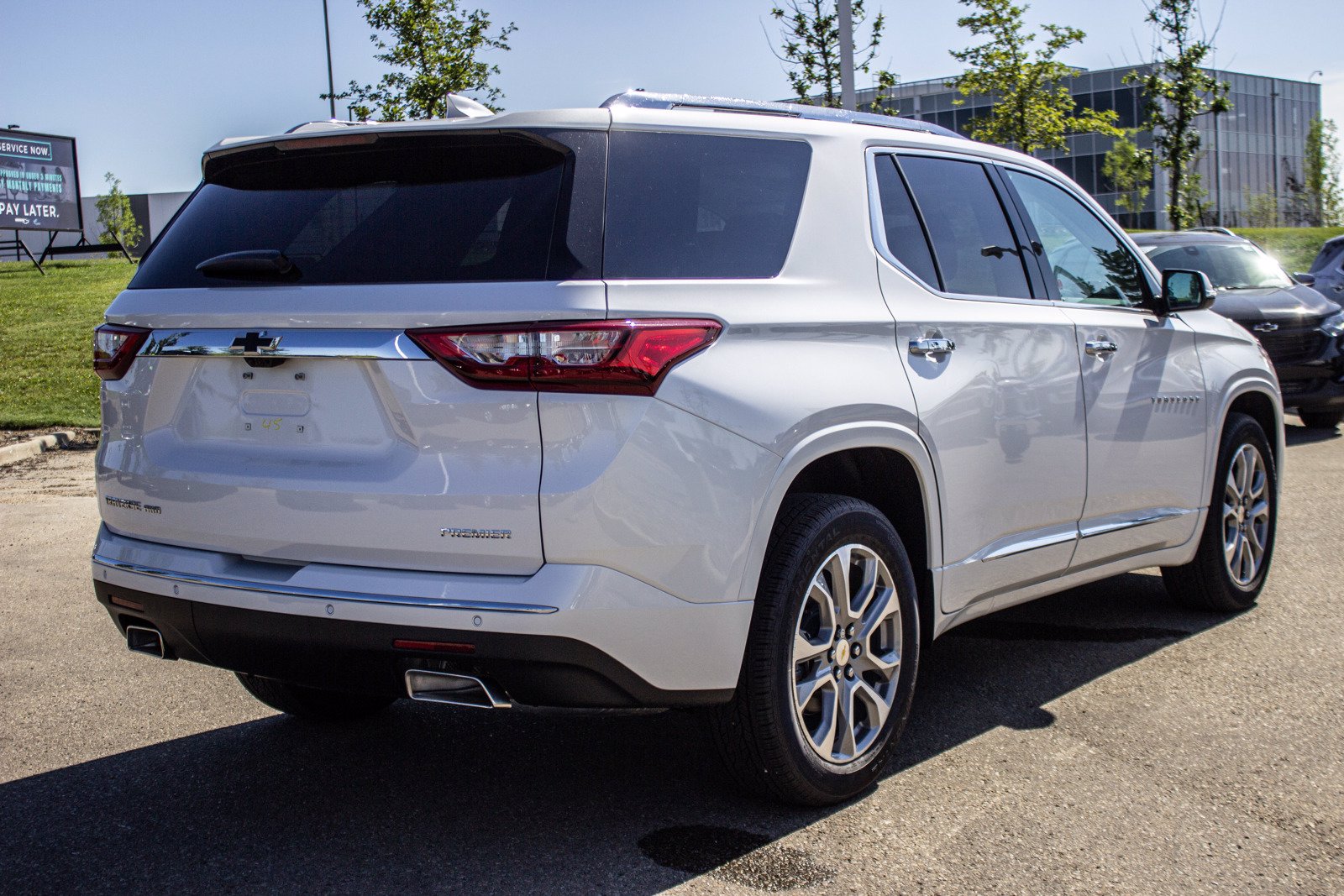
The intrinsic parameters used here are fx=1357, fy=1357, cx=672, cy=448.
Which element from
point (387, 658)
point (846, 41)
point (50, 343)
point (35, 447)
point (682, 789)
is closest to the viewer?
point (387, 658)

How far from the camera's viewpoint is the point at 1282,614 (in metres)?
5.84

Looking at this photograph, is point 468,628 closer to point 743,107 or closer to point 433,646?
point 433,646

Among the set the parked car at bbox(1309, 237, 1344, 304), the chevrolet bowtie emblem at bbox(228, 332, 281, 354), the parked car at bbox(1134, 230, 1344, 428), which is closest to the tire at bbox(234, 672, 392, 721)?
the chevrolet bowtie emblem at bbox(228, 332, 281, 354)

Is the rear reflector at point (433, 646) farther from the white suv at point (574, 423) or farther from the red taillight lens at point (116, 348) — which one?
the red taillight lens at point (116, 348)

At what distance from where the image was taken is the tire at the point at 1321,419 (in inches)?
496

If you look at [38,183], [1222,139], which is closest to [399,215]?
[38,183]

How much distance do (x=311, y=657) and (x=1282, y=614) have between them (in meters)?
4.37

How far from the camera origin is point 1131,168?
22625 millimetres

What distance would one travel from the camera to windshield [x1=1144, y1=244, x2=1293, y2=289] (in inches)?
504

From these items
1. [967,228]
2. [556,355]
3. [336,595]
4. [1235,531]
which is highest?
[967,228]

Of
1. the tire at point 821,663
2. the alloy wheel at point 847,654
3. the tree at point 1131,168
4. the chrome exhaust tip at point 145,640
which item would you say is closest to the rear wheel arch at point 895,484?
the tire at point 821,663

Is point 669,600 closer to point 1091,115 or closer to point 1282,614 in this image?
point 1282,614

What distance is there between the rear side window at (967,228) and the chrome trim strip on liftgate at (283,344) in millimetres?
1812

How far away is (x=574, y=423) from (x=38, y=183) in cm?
3318
